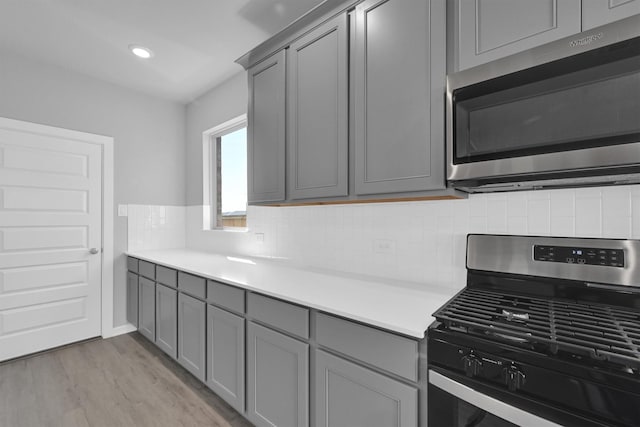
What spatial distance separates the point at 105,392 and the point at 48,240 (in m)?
1.56

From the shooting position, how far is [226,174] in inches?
135

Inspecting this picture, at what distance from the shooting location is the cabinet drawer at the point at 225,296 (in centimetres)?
176

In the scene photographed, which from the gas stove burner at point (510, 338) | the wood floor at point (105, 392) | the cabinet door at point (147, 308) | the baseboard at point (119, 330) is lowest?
the wood floor at point (105, 392)

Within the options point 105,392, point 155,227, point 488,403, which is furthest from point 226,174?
point 488,403

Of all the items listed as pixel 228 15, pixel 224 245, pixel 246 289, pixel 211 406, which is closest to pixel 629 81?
pixel 246 289

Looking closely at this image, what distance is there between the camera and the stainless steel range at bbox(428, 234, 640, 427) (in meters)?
0.77

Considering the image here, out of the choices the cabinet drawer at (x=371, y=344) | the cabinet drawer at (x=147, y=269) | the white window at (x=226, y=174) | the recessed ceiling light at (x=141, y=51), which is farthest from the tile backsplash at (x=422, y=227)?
the recessed ceiling light at (x=141, y=51)

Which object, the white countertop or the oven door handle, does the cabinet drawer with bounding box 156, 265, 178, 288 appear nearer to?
the white countertop

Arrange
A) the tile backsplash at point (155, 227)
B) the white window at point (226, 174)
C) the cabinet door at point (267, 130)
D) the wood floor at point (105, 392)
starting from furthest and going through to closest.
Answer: the tile backsplash at point (155, 227), the white window at point (226, 174), the cabinet door at point (267, 130), the wood floor at point (105, 392)

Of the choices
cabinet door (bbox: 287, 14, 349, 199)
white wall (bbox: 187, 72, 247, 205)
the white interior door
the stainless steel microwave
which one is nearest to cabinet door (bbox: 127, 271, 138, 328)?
the white interior door

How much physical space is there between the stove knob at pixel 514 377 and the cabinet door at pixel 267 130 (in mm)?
1505

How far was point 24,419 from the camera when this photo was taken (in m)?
1.90

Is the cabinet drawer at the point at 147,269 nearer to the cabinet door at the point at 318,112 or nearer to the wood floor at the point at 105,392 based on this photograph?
the wood floor at the point at 105,392

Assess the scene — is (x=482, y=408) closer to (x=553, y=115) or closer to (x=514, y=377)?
(x=514, y=377)
